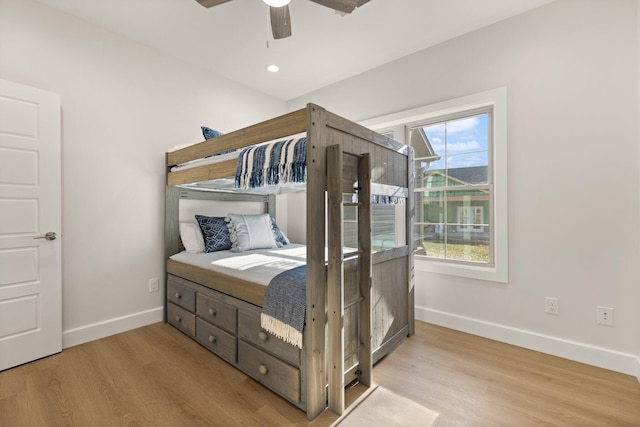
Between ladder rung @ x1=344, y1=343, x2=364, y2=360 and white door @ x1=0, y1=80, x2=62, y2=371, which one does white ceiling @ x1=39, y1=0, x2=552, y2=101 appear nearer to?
white door @ x1=0, y1=80, x2=62, y2=371

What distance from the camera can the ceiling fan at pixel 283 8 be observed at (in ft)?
5.72

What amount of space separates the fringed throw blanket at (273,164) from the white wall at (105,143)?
1.41 metres

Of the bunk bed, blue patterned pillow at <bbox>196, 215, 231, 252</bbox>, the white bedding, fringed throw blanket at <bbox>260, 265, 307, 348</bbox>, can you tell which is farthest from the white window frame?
blue patterned pillow at <bbox>196, 215, 231, 252</bbox>

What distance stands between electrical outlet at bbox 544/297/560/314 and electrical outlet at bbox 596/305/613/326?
22 centimetres

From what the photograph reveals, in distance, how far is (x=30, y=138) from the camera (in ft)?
7.07

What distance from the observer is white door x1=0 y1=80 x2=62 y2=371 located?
2.06m

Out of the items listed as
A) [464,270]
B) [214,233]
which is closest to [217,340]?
[214,233]

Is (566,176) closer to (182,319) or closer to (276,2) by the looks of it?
(276,2)

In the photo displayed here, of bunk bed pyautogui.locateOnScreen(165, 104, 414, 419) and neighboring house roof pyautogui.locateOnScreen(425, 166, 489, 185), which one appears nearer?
bunk bed pyautogui.locateOnScreen(165, 104, 414, 419)

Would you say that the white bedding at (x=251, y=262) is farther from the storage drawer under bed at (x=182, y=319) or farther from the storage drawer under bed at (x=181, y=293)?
the storage drawer under bed at (x=182, y=319)

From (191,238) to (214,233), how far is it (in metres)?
0.22

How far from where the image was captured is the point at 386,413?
159cm

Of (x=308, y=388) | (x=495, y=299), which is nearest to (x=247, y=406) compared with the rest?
(x=308, y=388)

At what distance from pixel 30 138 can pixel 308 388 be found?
2.62 m
